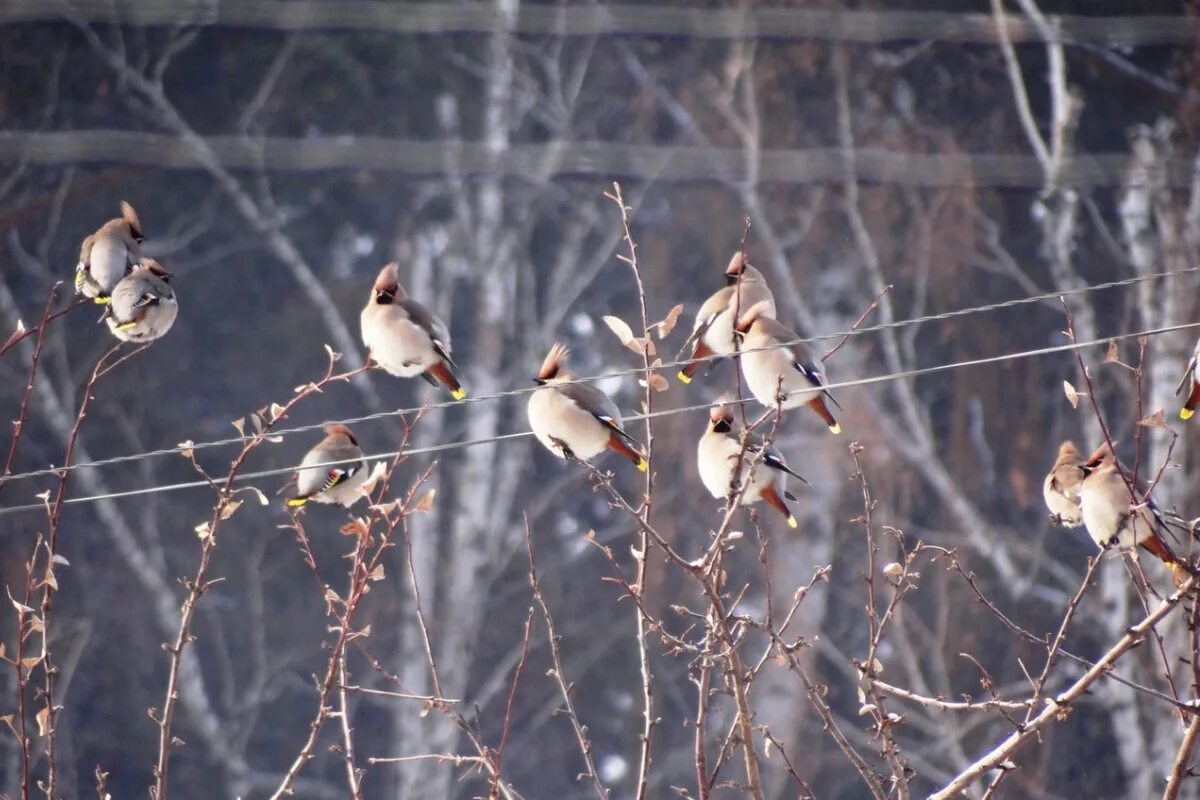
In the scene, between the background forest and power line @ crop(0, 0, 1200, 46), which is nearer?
the background forest

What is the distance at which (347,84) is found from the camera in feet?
40.8

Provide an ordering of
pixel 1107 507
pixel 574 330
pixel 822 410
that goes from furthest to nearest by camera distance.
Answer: pixel 574 330
pixel 822 410
pixel 1107 507

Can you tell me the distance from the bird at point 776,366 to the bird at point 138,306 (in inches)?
63.3

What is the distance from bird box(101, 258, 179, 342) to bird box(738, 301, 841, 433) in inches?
63.3

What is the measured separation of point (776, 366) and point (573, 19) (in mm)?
7698

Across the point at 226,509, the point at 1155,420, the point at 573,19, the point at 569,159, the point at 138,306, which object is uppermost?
the point at 1155,420

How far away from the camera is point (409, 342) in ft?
17.3

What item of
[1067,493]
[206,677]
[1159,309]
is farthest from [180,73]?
[1067,493]

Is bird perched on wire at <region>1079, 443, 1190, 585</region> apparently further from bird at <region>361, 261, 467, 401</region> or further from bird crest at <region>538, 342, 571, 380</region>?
bird at <region>361, 261, 467, 401</region>

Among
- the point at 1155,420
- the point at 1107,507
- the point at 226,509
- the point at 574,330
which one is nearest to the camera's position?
the point at 1155,420

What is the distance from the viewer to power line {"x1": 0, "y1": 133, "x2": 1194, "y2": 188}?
12.1 metres

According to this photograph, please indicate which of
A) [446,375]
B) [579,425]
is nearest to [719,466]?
[579,425]

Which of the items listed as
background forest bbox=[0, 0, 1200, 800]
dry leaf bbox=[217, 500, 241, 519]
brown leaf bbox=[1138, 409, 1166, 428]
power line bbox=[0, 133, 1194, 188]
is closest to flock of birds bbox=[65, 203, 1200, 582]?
dry leaf bbox=[217, 500, 241, 519]

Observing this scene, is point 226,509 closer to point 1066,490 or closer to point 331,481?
point 331,481
